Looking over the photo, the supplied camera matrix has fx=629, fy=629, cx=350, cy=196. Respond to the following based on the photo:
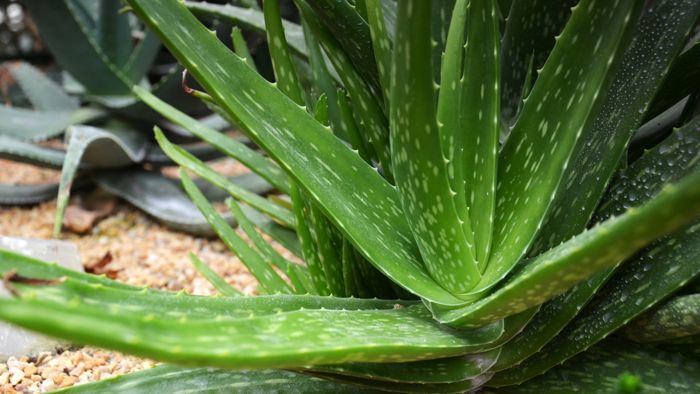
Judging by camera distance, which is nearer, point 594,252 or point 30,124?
point 594,252

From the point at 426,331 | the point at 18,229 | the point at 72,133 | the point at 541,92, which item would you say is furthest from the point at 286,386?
the point at 18,229

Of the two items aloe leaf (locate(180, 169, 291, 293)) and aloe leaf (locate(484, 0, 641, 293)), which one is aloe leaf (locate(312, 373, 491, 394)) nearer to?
aloe leaf (locate(484, 0, 641, 293))

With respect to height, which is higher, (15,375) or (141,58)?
(141,58)

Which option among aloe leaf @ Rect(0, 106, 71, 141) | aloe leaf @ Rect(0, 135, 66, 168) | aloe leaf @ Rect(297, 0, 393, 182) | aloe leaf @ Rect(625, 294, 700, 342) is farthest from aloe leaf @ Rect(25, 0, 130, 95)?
aloe leaf @ Rect(625, 294, 700, 342)

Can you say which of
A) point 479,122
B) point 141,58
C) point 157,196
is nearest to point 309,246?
point 479,122

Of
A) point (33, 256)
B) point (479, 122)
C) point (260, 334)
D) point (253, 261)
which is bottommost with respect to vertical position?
point (33, 256)

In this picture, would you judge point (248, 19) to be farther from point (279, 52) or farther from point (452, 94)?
point (452, 94)

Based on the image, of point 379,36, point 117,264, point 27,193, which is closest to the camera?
point 379,36

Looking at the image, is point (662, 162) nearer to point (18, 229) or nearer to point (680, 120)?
point (680, 120)
